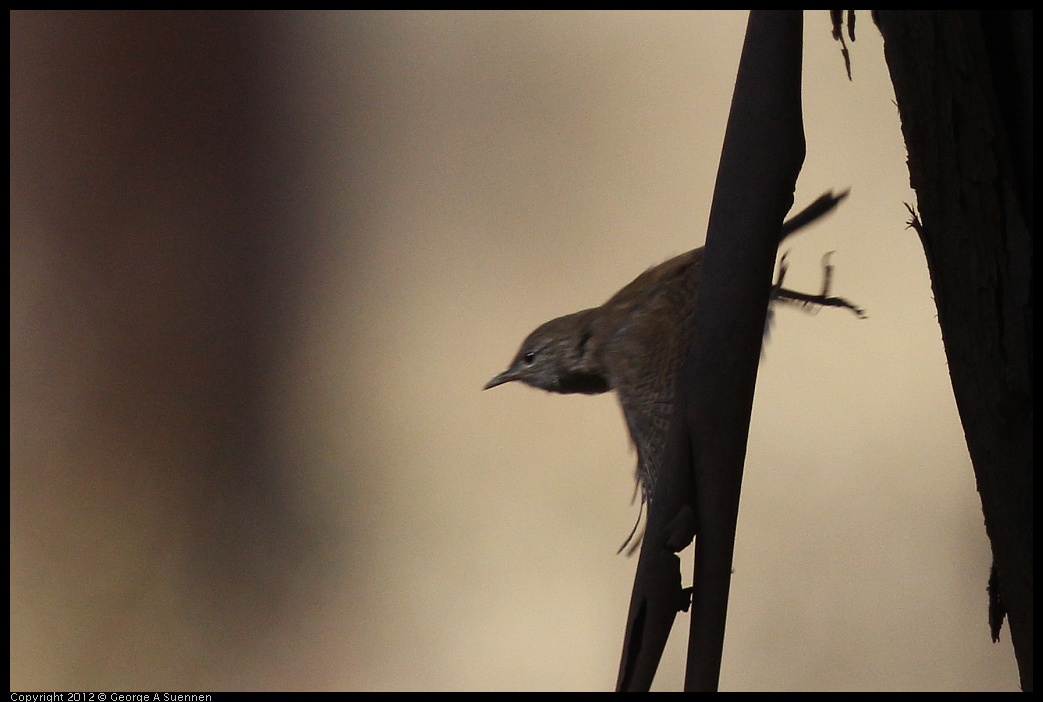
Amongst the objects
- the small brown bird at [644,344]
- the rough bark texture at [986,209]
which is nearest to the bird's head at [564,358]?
the small brown bird at [644,344]

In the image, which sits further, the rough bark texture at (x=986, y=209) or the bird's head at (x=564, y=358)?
the bird's head at (x=564, y=358)

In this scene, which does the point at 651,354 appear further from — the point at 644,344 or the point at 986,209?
the point at 986,209

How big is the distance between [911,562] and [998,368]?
21.3 inches

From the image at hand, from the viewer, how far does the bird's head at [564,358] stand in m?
0.31

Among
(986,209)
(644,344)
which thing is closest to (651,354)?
(644,344)

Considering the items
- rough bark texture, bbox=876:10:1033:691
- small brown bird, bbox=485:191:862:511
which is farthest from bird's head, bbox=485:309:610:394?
rough bark texture, bbox=876:10:1033:691

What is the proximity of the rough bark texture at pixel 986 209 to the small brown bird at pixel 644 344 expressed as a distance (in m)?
0.06

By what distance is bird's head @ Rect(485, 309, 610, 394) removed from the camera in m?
0.31

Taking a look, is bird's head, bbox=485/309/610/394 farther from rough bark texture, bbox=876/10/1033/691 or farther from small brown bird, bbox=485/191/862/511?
rough bark texture, bbox=876/10/1033/691

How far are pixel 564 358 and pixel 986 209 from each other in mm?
156

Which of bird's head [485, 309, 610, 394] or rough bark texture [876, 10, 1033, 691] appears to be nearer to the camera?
rough bark texture [876, 10, 1033, 691]

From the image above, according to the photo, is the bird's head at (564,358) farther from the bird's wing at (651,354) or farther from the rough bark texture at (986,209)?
the rough bark texture at (986,209)

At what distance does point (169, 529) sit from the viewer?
2.48 feet
